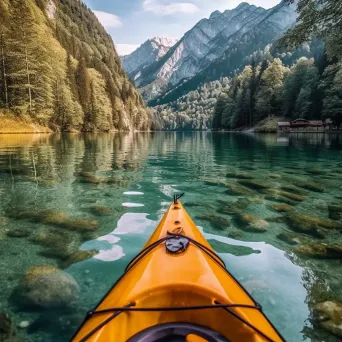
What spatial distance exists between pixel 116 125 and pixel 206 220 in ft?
256

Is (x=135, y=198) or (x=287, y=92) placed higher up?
(x=287, y=92)

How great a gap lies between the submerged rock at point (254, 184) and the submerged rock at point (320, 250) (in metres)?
5.04

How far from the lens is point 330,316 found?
11.6 feet

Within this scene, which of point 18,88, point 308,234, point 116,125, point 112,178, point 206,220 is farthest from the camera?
point 116,125

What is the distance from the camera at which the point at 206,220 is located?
733 centimetres

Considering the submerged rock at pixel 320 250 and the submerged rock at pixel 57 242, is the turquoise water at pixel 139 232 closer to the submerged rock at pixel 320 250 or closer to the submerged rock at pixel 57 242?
the submerged rock at pixel 57 242

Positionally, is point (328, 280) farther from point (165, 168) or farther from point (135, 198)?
point (165, 168)

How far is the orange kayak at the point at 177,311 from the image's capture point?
233 centimetres

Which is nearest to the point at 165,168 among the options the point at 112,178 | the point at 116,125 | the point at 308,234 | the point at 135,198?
the point at 112,178

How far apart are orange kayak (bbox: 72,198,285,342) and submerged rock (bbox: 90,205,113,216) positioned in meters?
5.04

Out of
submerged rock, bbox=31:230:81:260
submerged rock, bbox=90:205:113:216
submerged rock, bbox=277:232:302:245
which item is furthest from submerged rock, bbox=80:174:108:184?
submerged rock, bbox=277:232:302:245

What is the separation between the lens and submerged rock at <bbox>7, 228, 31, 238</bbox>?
241 inches

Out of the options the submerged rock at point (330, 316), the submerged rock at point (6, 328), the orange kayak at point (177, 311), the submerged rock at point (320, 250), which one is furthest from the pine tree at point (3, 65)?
the submerged rock at point (330, 316)

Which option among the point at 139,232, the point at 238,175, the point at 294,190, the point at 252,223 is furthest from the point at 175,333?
the point at 238,175
